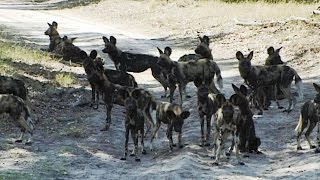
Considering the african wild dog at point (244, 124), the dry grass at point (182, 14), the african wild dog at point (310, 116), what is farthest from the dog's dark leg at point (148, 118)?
the dry grass at point (182, 14)

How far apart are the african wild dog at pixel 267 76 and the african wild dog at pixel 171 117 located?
2.52 metres

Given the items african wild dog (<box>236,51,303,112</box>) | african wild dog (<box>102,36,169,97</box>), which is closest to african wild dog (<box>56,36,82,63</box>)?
african wild dog (<box>102,36,169,97</box>)

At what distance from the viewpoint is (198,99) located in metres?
9.29

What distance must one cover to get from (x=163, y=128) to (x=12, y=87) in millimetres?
2524

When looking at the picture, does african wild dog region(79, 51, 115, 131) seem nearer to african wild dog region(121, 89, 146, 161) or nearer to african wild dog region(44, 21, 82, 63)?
african wild dog region(121, 89, 146, 161)

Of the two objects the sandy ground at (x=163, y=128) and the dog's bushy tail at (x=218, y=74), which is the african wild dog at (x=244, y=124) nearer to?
the sandy ground at (x=163, y=128)

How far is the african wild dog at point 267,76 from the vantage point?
11055mm

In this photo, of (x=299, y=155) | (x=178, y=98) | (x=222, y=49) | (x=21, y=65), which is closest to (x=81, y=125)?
(x=178, y=98)

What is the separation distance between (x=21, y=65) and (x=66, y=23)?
43.6 ft

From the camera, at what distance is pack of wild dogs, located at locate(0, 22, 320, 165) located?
842 centimetres

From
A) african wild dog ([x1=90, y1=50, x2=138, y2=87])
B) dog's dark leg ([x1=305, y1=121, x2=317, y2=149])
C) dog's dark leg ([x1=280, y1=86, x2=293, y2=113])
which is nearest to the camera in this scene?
dog's dark leg ([x1=305, y1=121, x2=317, y2=149])

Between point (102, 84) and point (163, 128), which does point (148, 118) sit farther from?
point (102, 84)

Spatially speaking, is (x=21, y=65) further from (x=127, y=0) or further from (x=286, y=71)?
(x=127, y=0)

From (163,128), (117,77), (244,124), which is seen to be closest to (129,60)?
(117,77)
